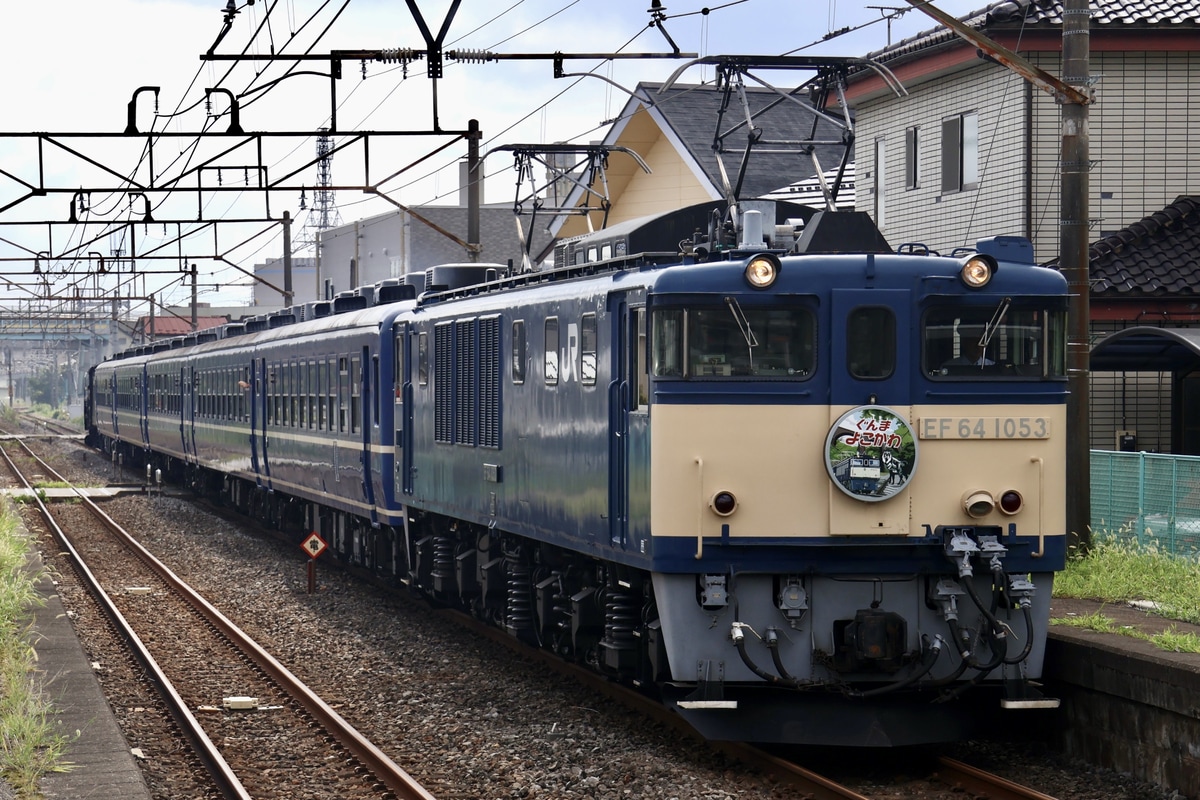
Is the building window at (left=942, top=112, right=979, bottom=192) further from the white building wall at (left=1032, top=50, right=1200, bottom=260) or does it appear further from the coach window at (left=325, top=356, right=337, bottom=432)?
the coach window at (left=325, top=356, right=337, bottom=432)

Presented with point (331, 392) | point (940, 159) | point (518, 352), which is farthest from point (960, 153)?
point (518, 352)

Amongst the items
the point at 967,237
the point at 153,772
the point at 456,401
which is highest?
the point at 967,237

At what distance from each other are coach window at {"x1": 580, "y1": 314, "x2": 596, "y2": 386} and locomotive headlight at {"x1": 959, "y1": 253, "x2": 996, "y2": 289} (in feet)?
7.96

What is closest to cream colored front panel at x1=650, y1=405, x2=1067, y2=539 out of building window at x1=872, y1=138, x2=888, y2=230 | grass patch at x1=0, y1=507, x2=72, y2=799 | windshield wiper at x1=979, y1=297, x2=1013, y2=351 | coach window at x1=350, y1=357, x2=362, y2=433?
windshield wiper at x1=979, y1=297, x2=1013, y2=351

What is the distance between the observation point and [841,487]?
957 centimetres

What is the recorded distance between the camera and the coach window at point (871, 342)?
976 cm

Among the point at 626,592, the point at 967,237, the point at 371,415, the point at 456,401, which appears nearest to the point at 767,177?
the point at 967,237

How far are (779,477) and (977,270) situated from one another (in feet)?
5.53

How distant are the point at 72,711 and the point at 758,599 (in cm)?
502

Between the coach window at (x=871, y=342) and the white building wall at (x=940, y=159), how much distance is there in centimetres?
971

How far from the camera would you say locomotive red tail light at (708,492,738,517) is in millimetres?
9602

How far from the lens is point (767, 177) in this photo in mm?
29562

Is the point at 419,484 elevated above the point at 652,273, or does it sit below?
below

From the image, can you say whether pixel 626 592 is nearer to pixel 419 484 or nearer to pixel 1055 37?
pixel 419 484
